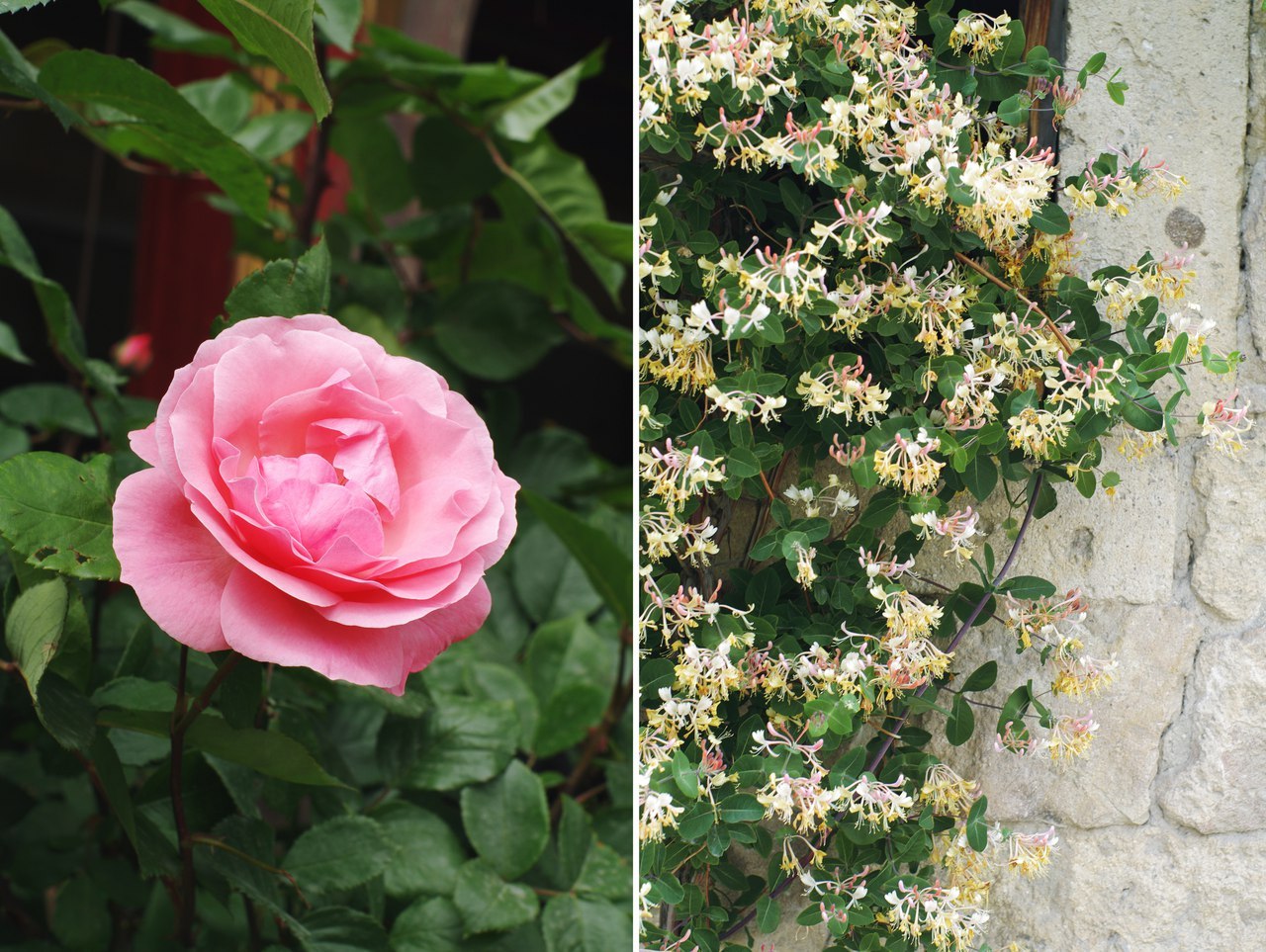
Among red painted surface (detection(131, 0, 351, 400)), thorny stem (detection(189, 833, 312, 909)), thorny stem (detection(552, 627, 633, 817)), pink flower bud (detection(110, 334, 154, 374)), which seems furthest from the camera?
red painted surface (detection(131, 0, 351, 400))

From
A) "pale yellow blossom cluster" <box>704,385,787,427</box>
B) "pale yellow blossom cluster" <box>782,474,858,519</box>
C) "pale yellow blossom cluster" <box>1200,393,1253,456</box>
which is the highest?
"pale yellow blossom cluster" <box>1200,393,1253,456</box>

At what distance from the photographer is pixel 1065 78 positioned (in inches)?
19.9

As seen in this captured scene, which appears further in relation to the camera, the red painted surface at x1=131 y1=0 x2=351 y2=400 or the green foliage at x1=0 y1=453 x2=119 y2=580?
the red painted surface at x1=131 y1=0 x2=351 y2=400

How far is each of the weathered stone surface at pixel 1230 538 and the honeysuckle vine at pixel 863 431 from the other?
1.2 inches

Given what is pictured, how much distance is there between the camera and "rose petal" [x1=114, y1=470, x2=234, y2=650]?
0.28m

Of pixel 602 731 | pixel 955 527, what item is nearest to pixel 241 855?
pixel 602 731

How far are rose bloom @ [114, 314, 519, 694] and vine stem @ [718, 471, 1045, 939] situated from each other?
1.00 feet

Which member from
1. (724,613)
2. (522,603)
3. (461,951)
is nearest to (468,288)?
(522,603)

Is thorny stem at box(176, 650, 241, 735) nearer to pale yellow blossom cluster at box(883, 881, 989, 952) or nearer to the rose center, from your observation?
the rose center

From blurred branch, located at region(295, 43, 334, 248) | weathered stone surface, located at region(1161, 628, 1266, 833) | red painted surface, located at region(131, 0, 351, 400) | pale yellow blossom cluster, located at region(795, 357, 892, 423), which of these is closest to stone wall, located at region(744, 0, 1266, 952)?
weathered stone surface, located at region(1161, 628, 1266, 833)

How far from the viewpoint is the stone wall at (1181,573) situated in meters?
0.50

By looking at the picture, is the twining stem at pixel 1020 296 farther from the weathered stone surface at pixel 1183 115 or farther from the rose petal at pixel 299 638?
the rose petal at pixel 299 638

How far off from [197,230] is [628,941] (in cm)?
94

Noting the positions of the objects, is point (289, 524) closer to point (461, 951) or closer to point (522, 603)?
point (461, 951)
